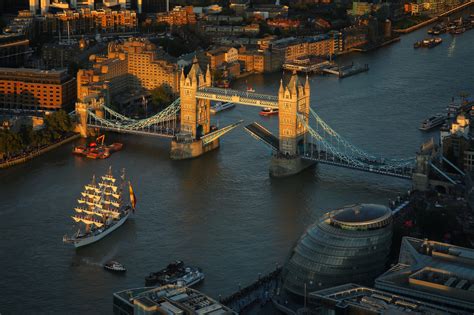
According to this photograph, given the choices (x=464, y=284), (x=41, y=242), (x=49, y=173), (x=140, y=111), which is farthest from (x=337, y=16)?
(x=464, y=284)

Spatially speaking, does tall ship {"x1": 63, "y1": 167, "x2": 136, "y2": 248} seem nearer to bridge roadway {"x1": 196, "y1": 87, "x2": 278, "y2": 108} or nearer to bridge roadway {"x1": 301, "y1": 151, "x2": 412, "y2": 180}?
bridge roadway {"x1": 301, "y1": 151, "x2": 412, "y2": 180}

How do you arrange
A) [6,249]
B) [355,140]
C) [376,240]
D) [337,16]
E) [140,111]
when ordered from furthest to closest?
[337,16] < [140,111] < [355,140] < [6,249] < [376,240]

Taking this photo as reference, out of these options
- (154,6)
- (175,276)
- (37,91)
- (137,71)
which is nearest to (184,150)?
(37,91)

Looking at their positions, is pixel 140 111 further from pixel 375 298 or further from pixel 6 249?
pixel 375 298

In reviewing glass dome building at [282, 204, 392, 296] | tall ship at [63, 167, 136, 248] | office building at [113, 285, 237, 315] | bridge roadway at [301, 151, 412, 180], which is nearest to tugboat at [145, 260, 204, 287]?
glass dome building at [282, 204, 392, 296]

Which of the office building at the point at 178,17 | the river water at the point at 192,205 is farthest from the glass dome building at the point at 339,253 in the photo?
the office building at the point at 178,17
